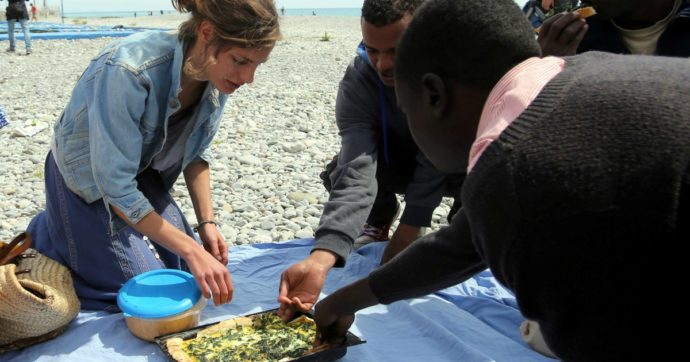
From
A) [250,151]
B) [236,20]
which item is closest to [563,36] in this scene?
[236,20]

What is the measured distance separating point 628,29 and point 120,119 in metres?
1.90

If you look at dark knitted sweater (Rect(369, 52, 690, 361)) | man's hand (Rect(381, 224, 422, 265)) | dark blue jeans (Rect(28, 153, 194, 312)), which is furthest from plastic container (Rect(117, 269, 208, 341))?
dark knitted sweater (Rect(369, 52, 690, 361))

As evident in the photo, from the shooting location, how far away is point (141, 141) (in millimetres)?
2256

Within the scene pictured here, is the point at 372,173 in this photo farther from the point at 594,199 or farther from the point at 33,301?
the point at 594,199

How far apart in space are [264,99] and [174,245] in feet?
18.9

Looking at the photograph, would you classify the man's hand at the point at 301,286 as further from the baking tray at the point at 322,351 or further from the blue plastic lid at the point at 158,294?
the blue plastic lid at the point at 158,294

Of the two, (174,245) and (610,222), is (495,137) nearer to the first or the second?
(610,222)

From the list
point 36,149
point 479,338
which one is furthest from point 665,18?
point 36,149

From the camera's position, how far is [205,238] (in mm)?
2643

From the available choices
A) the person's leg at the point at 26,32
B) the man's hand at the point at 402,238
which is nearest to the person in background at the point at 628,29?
the man's hand at the point at 402,238

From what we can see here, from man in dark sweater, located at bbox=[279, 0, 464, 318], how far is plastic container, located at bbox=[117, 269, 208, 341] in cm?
33

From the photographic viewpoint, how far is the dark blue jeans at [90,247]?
8.07 feet

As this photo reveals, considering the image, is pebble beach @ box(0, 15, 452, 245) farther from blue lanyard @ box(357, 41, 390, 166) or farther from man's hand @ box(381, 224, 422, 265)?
blue lanyard @ box(357, 41, 390, 166)

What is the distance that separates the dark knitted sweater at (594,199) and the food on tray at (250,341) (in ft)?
3.84
